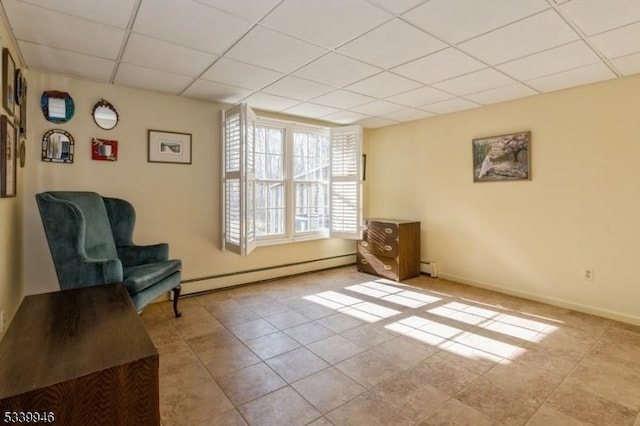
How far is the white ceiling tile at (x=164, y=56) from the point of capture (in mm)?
2373

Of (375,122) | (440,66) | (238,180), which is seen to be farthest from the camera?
(375,122)

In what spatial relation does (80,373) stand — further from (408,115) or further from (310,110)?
(408,115)

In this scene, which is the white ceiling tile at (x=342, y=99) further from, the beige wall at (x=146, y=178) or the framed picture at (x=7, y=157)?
the framed picture at (x=7, y=157)

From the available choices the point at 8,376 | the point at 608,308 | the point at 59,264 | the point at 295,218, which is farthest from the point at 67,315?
the point at 608,308

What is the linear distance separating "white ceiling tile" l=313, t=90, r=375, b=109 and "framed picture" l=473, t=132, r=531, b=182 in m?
1.53

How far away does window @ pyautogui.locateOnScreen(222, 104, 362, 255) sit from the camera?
12.2 feet

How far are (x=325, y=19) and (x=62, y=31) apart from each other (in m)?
1.78

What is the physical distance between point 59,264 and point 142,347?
5.29ft

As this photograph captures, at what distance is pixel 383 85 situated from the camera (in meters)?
3.26

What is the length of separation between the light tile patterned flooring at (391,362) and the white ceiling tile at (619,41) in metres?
2.28

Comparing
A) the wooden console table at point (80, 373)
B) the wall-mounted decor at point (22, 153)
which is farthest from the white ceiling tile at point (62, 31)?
the wooden console table at point (80, 373)

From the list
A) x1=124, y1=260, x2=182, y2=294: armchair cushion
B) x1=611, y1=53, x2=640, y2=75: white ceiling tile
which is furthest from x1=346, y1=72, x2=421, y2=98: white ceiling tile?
x1=124, y1=260, x2=182, y2=294: armchair cushion

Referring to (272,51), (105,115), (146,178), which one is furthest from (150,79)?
(272,51)

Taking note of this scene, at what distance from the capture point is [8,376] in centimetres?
112
